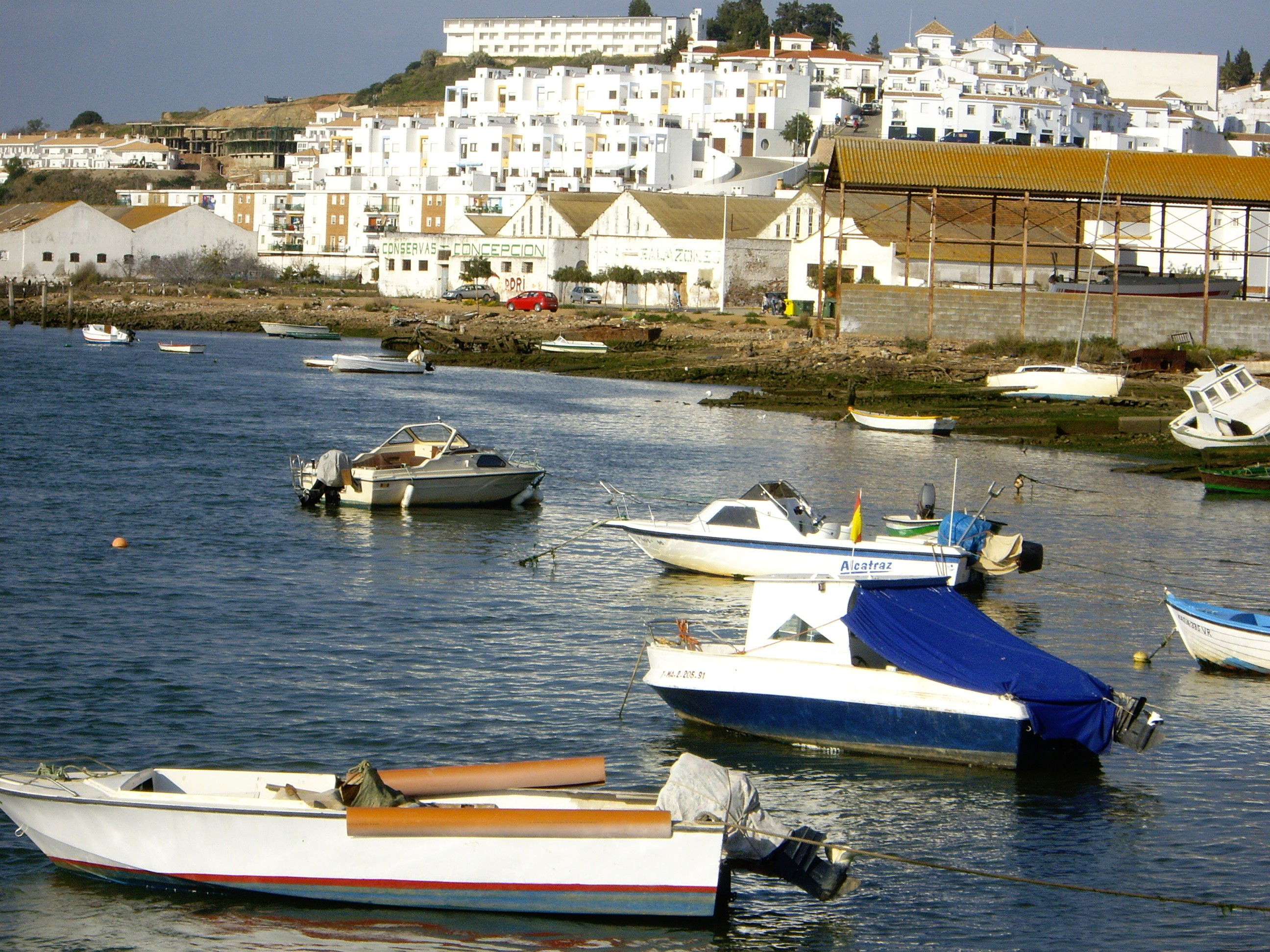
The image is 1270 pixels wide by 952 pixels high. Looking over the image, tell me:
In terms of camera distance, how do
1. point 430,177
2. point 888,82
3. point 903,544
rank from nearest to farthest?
1. point 903,544
2. point 430,177
3. point 888,82

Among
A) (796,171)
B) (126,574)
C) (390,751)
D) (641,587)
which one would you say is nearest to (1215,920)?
(390,751)

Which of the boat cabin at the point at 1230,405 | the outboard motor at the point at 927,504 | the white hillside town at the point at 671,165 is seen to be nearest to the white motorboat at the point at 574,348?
the white hillside town at the point at 671,165

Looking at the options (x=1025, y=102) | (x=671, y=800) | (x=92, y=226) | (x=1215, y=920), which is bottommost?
(x=1215, y=920)

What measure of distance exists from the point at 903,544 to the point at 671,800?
12.5 m

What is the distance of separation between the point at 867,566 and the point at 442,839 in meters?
12.6

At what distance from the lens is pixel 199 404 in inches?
→ 2207

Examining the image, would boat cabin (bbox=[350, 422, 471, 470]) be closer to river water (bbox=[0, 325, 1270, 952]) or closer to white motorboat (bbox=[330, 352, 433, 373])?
river water (bbox=[0, 325, 1270, 952])

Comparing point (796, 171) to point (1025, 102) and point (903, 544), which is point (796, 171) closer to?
point (1025, 102)

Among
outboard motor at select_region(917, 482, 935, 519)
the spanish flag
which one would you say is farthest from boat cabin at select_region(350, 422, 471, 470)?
the spanish flag

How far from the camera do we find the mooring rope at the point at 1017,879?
1212 cm

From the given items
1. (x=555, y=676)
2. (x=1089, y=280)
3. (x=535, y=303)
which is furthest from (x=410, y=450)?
(x=535, y=303)

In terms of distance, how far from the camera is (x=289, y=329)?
9662 centimetres

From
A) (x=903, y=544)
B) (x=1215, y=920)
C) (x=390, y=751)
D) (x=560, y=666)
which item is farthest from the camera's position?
(x=903, y=544)

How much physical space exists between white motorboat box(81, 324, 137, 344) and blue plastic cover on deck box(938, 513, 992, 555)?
72.4 meters
